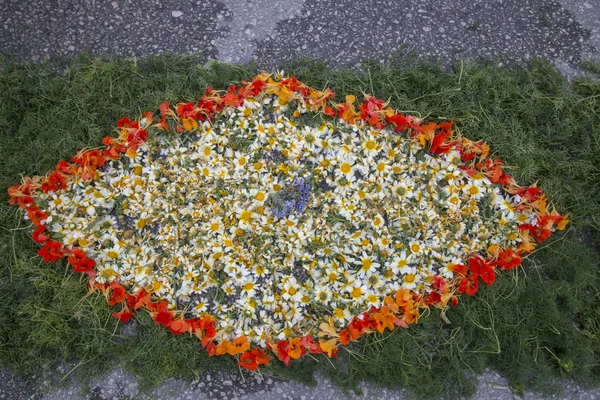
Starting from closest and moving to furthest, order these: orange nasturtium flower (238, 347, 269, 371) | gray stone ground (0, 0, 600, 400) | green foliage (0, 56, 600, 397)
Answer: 1. orange nasturtium flower (238, 347, 269, 371)
2. green foliage (0, 56, 600, 397)
3. gray stone ground (0, 0, 600, 400)

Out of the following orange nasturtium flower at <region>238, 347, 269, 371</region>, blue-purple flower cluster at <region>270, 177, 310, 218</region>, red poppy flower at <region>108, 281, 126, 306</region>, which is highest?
blue-purple flower cluster at <region>270, 177, 310, 218</region>

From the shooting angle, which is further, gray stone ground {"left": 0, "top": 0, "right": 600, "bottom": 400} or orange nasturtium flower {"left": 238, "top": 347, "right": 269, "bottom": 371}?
gray stone ground {"left": 0, "top": 0, "right": 600, "bottom": 400}

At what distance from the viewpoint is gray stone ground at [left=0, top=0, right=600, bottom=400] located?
10.3 feet

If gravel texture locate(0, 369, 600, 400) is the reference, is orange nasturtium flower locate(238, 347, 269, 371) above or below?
above

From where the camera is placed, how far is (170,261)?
9.00 feet

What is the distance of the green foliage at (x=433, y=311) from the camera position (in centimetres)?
273

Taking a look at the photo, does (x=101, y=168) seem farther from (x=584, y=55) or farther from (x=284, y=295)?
(x=584, y=55)

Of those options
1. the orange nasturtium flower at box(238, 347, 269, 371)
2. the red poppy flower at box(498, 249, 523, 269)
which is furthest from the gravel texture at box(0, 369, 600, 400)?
the red poppy flower at box(498, 249, 523, 269)

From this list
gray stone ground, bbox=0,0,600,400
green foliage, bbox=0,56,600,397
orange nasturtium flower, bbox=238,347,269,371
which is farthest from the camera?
gray stone ground, bbox=0,0,600,400

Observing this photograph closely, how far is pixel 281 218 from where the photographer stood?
2.76m

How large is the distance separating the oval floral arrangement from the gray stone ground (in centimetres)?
45

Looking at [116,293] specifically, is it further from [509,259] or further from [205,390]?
[509,259]

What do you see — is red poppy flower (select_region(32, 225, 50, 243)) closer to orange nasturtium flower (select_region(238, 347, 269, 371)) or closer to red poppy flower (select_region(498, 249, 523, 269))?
orange nasturtium flower (select_region(238, 347, 269, 371))

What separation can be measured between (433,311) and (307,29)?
175 centimetres
